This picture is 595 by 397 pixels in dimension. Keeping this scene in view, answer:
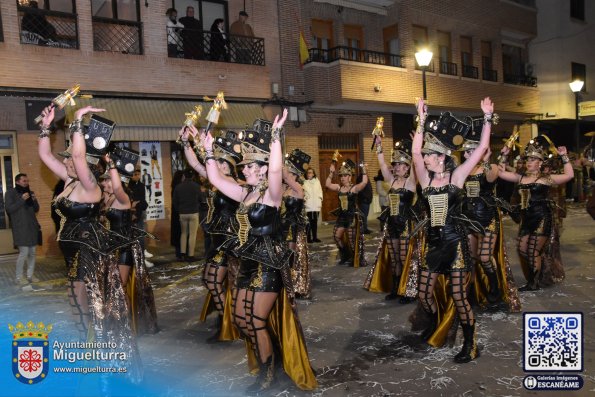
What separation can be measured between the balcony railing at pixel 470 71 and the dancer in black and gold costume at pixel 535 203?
48.4ft

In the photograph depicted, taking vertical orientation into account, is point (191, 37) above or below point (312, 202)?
above

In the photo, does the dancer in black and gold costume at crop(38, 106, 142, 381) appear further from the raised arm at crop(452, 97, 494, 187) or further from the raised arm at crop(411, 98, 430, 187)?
the raised arm at crop(452, 97, 494, 187)

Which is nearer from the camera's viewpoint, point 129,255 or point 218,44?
point 129,255

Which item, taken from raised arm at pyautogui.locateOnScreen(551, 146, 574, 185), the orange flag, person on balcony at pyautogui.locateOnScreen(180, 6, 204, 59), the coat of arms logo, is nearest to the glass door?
person on balcony at pyautogui.locateOnScreen(180, 6, 204, 59)

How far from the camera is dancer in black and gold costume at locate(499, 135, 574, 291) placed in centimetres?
715

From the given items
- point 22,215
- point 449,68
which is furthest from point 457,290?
point 449,68

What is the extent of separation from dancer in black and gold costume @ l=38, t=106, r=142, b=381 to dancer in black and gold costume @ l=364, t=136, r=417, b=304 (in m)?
3.95

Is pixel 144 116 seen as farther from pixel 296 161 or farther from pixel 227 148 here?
pixel 227 148

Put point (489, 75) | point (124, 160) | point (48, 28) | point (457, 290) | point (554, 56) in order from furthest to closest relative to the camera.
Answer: point (554, 56)
point (489, 75)
point (48, 28)
point (124, 160)
point (457, 290)

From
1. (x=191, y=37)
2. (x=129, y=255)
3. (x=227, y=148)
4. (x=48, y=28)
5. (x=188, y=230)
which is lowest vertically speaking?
(x=188, y=230)

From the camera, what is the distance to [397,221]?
7.30 meters

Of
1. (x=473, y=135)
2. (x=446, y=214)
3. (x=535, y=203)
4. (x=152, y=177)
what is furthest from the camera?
(x=152, y=177)

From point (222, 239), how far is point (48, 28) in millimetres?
9957

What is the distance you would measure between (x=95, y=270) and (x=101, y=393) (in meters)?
1.12
